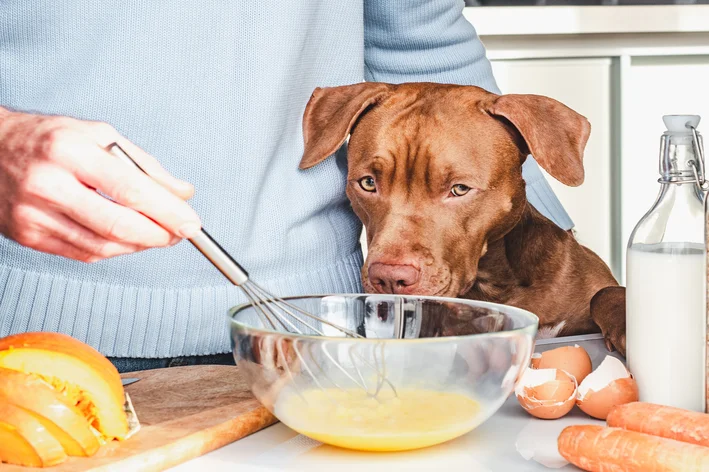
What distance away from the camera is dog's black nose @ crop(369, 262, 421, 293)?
143 centimetres

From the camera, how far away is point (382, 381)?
792 mm

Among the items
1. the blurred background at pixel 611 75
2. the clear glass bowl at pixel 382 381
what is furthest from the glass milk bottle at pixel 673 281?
the blurred background at pixel 611 75

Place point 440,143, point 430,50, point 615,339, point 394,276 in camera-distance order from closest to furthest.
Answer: point 615,339 < point 394,276 < point 440,143 < point 430,50

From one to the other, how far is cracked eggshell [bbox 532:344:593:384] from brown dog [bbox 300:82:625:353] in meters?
0.48

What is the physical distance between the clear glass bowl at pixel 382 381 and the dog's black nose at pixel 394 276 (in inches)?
23.4

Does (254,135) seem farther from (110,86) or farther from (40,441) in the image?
(40,441)

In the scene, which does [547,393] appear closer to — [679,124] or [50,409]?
[679,124]

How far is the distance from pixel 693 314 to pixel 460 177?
0.68 meters

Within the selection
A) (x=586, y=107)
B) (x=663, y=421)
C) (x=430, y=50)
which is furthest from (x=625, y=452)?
(x=586, y=107)

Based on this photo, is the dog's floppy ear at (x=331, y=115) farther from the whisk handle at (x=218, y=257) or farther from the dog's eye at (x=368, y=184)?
the whisk handle at (x=218, y=257)

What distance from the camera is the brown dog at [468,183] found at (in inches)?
59.1

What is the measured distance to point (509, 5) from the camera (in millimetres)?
2781

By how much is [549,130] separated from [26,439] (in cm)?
100

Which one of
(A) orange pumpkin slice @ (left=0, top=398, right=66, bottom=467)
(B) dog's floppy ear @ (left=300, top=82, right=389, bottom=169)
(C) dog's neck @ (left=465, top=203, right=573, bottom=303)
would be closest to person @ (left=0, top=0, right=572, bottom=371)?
(B) dog's floppy ear @ (left=300, top=82, right=389, bottom=169)
